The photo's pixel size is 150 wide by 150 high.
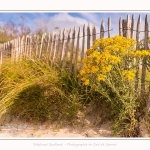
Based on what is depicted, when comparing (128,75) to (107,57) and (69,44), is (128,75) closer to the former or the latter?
(107,57)

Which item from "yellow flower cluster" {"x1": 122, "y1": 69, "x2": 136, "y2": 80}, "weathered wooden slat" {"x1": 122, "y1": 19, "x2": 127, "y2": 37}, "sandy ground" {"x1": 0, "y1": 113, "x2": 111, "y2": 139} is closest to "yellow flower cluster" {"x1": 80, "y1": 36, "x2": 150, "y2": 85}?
"yellow flower cluster" {"x1": 122, "y1": 69, "x2": 136, "y2": 80}

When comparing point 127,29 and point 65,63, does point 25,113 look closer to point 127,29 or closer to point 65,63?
point 65,63

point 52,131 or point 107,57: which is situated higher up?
point 107,57

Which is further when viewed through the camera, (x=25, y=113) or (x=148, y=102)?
(x=25, y=113)

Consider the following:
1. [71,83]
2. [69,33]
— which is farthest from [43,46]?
[71,83]

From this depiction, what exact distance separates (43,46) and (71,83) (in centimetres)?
268

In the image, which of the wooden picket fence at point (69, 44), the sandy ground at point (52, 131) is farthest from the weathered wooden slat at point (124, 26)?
the sandy ground at point (52, 131)

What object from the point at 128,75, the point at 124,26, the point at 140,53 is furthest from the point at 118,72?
the point at 124,26

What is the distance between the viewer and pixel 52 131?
→ 15.0 ft

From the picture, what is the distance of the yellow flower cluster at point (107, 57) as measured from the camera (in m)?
3.56

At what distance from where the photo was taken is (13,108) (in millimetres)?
5215

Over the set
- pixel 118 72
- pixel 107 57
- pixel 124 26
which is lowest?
pixel 118 72

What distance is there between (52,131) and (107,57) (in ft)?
6.22

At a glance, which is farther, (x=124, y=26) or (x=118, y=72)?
(x=124, y=26)
